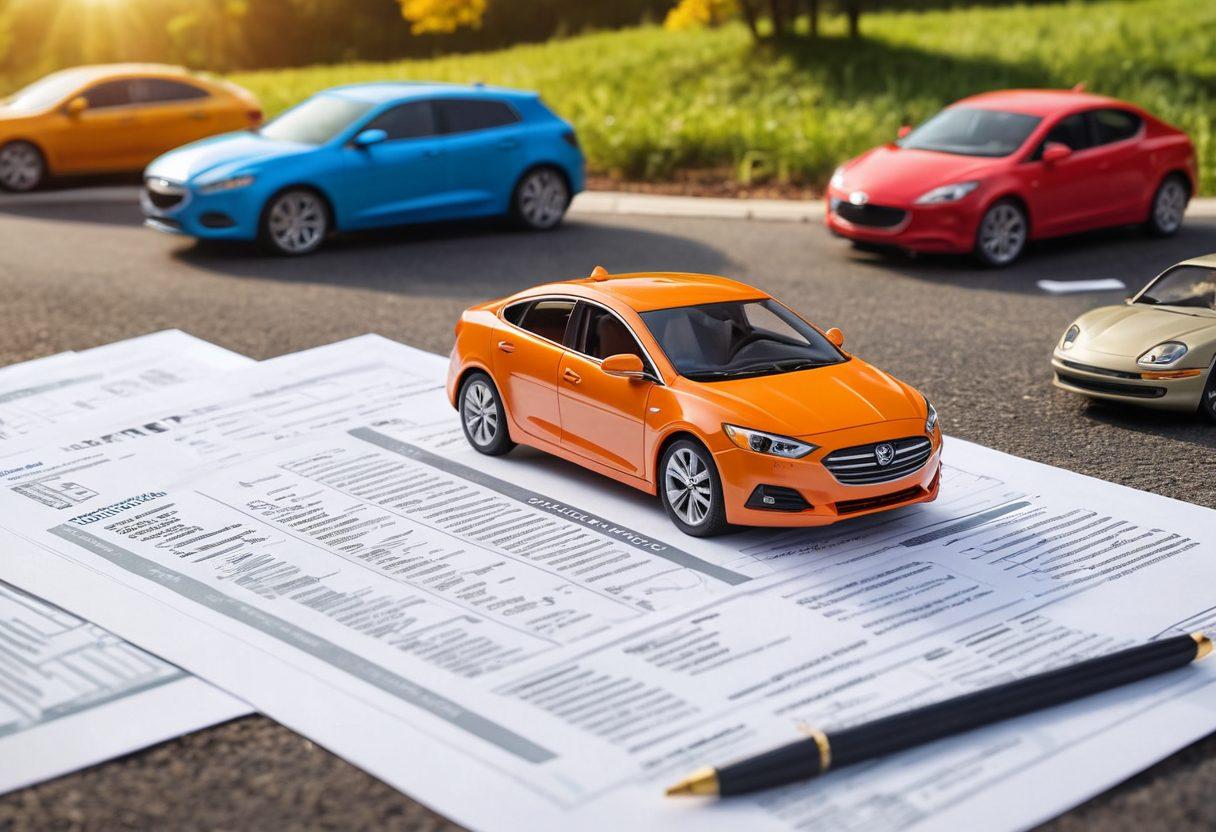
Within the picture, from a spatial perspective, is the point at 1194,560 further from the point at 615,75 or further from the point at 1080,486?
the point at 615,75

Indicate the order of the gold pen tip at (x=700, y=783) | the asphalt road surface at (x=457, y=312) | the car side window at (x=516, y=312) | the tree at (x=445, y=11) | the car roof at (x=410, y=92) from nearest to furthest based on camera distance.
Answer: the gold pen tip at (x=700, y=783) < the asphalt road surface at (x=457, y=312) < the car side window at (x=516, y=312) < the car roof at (x=410, y=92) < the tree at (x=445, y=11)

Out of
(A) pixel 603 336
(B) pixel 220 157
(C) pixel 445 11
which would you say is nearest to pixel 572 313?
(A) pixel 603 336

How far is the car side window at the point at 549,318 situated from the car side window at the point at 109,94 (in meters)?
12.8

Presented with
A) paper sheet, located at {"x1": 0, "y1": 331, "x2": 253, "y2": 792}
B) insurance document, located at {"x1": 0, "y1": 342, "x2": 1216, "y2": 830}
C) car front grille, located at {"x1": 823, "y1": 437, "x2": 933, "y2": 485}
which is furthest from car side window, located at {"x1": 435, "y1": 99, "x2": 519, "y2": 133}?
car front grille, located at {"x1": 823, "y1": 437, "x2": 933, "y2": 485}

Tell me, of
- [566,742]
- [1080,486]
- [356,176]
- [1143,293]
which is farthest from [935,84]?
[566,742]

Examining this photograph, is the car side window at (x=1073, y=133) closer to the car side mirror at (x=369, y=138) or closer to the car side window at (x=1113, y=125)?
the car side window at (x=1113, y=125)

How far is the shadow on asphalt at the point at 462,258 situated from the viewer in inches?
581

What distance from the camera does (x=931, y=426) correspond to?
8.14 metres

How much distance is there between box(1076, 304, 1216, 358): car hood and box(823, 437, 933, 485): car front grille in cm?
278

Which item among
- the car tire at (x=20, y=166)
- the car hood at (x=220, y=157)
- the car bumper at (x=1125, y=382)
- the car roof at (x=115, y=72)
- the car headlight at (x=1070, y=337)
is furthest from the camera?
the car roof at (x=115, y=72)

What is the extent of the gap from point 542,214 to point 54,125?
6912 millimetres

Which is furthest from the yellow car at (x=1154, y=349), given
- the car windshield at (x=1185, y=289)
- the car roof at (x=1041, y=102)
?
the car roof at (x=1041, y=102)

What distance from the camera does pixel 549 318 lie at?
9.13 meters

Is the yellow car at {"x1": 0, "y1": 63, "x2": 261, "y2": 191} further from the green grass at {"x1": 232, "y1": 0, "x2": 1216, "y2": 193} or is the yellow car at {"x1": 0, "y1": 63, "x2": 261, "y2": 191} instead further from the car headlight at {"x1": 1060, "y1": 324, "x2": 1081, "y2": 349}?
the car headlight at {"x1": 1060, "y1": 324, "x2": 1081, "y2": 349}
